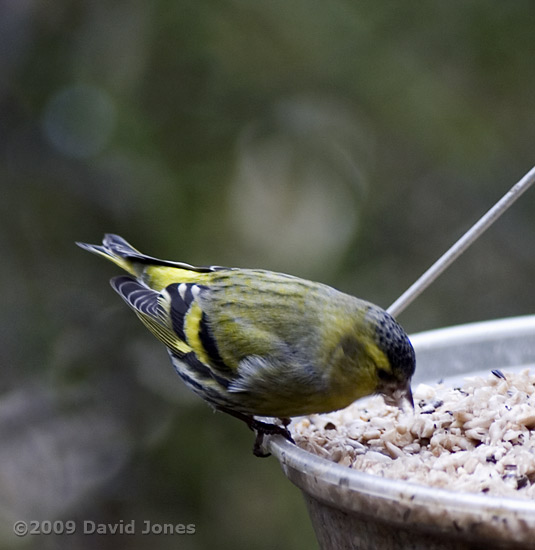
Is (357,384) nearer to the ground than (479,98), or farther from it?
nearer to the ground

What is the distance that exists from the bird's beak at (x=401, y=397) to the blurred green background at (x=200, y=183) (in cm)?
192

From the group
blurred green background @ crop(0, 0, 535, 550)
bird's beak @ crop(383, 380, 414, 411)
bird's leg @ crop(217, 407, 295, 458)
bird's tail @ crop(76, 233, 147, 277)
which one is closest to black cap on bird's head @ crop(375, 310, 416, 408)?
bird's beak @ crop(383, 380, 414, 411)

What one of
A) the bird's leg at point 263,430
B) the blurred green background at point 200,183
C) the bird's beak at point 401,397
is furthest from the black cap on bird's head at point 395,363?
the blurred green background at point 200,183

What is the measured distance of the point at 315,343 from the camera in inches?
87.1

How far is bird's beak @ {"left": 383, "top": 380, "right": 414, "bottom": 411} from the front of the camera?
2027 millimetres

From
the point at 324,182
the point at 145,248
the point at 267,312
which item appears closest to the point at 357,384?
the point at 267,312

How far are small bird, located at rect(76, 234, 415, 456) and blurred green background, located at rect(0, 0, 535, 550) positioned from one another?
1260mm

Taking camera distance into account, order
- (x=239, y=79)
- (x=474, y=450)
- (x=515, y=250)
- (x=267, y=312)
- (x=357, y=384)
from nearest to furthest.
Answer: (x=474, y=450), (x=357, y=384), (x=267, y=312), (x=239, y=79), (x=515, y=250)

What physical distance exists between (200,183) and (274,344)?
6.08 feet

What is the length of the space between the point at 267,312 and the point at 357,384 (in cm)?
35

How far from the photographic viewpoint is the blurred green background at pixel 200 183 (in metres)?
3.74

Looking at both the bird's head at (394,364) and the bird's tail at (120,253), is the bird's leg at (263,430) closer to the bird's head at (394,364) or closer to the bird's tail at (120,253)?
the bird's head at (394,364)

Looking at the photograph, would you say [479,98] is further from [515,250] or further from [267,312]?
[267,312]

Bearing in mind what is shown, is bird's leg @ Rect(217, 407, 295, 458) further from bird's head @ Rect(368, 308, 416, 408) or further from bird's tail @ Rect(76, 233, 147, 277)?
bird's tail @ Rect(76, 233, 147, 277)
